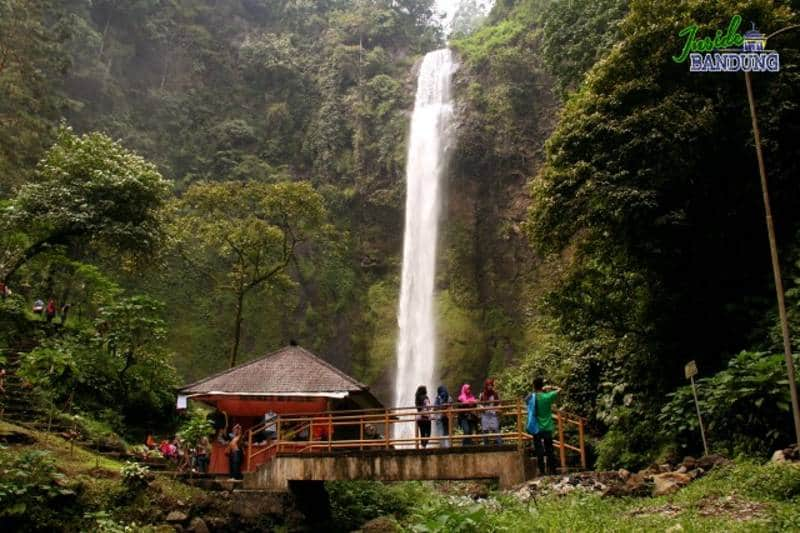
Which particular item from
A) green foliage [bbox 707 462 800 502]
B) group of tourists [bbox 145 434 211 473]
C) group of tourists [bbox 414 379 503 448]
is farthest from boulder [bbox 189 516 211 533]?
green foliage [bbox 707 462 800 502]

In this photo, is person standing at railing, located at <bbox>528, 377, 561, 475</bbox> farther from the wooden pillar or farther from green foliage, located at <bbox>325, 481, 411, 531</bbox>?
green foliage, located at <bbox>325, 481, 411, 531</bbox>

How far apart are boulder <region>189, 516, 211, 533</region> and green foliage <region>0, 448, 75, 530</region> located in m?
2.00

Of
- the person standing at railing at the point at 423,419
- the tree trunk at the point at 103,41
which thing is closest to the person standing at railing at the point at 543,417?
the person standing at railing at the point at 423,419

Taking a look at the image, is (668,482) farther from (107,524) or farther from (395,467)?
(107,524)

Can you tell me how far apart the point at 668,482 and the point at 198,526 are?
25.1ft

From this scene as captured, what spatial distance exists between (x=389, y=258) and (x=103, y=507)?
72.3 feet

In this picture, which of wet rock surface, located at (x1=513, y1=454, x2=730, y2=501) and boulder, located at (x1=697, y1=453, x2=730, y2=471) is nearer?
wet rock surface, located at (x1=513, y1=454, x2=730, y2=501)

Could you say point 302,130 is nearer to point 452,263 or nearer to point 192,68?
point 192,68

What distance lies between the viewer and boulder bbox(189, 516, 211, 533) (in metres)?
10.8

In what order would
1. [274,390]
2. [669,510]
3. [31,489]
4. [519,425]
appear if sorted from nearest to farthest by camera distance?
1. [669,510]
2. [519,425]
3. [31,489]
4. [274,390]

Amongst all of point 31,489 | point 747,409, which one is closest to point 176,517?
point 31,489

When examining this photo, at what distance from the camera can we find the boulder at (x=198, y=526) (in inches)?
427

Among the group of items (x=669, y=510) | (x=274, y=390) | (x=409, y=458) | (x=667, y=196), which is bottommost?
(x=669, y=510)

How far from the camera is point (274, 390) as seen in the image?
14.4 metres
